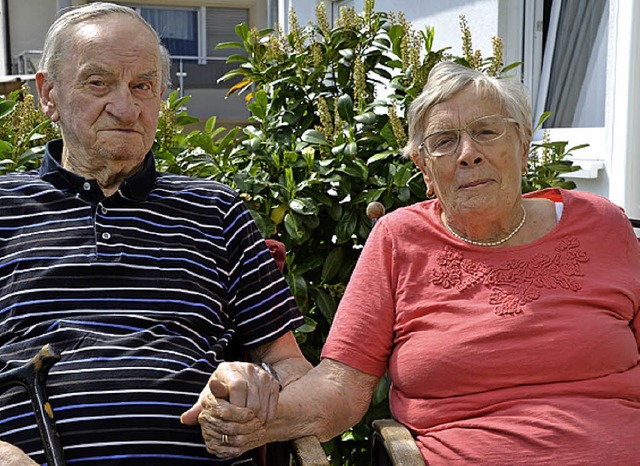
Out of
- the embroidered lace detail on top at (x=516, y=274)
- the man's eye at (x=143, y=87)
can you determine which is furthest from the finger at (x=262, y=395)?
the man's eye at (x=143, y=87)

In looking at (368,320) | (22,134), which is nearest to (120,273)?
(368,320)

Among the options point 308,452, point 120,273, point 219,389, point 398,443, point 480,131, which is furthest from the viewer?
→ point 480,131

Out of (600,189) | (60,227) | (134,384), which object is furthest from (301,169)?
(600,189)

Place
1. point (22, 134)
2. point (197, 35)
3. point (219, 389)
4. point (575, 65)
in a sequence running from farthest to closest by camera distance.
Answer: point (197, 35)
point (575, 65)
point (22, 134)
point (219, 389)

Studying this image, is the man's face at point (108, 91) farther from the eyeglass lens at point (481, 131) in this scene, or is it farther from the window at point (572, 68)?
the window at point (572, 68)

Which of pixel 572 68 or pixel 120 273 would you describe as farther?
pixel 572 68

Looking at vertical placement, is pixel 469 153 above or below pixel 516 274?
above

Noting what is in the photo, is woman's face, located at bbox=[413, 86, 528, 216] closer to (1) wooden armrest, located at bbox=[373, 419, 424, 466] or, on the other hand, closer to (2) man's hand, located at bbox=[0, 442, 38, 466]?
(1) wooden armrest, located at bbox=[373, 419, 424, 466]

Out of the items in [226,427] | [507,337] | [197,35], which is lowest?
[226,427]

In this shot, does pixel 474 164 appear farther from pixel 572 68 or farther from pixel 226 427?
pixel 572 68

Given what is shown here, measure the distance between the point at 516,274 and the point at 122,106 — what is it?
113 cm

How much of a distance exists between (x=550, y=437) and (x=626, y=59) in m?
2.36

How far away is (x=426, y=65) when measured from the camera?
3230 millimetres

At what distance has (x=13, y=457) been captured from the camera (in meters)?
1.76
